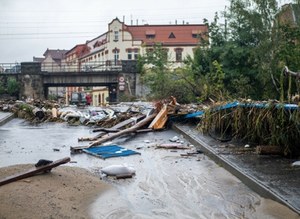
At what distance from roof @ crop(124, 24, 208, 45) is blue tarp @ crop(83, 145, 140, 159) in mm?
63356

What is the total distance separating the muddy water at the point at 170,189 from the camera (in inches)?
193

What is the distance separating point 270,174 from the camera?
247 inches

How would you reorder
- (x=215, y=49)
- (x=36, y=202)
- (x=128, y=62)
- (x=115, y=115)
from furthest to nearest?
(x=128, y=62) < (x=215, y=49) < (x=115, y=115) < (x=36, y=202)

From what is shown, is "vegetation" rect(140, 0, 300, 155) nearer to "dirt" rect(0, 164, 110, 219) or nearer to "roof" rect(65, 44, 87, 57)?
"dirt" rect(0, 164, 110, 219)

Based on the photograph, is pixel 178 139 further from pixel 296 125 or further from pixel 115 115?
pixel 115 115

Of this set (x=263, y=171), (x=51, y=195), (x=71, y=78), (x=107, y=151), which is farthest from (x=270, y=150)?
(x=71, y=78)

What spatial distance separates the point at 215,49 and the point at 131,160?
22.5 metres

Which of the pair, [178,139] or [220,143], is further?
[178,139]

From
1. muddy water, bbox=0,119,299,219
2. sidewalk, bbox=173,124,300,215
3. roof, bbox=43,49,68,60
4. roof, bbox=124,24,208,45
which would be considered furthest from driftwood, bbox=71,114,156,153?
roof, bbox=43,49,68,60

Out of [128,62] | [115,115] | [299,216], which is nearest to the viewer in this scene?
[299,216]

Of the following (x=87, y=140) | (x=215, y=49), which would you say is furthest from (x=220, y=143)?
(x=215, y=49)

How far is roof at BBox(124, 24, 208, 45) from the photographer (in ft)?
238

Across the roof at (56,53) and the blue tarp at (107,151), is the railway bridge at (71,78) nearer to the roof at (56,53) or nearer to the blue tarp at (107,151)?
the blue tarp at (107,151)

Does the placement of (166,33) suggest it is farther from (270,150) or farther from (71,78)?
(270,150)
